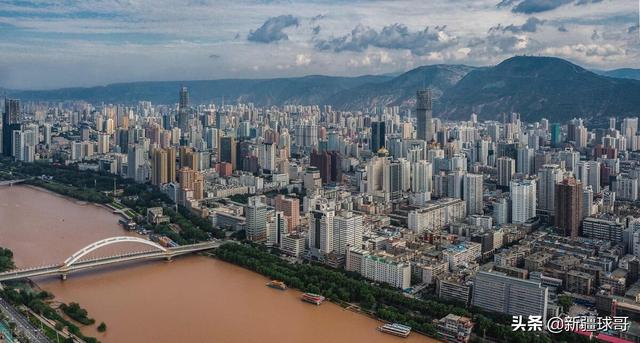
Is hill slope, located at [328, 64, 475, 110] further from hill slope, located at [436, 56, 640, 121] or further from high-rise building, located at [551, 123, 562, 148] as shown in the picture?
high-rise building, located at [551, 123, 562, 148]

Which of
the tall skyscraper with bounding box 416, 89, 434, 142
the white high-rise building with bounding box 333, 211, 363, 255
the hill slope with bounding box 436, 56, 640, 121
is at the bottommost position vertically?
the white high-rise building with bounding box 333, 211, 363, 255

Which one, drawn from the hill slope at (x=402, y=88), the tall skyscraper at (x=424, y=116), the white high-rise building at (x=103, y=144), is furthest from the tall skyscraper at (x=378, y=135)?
the hill slope at (x=402, y=88)

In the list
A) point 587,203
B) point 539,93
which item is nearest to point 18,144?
point 587,203

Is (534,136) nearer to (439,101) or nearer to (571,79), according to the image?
(571,79)

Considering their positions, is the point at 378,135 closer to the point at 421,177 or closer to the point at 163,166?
the point at 421,177

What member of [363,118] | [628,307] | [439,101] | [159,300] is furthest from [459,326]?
[439,101]

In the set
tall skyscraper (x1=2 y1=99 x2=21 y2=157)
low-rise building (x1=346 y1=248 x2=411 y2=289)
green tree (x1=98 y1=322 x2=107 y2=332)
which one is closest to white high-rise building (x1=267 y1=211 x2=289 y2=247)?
low-rise building (x1=346 y1=248 x2=411 y2=289)
